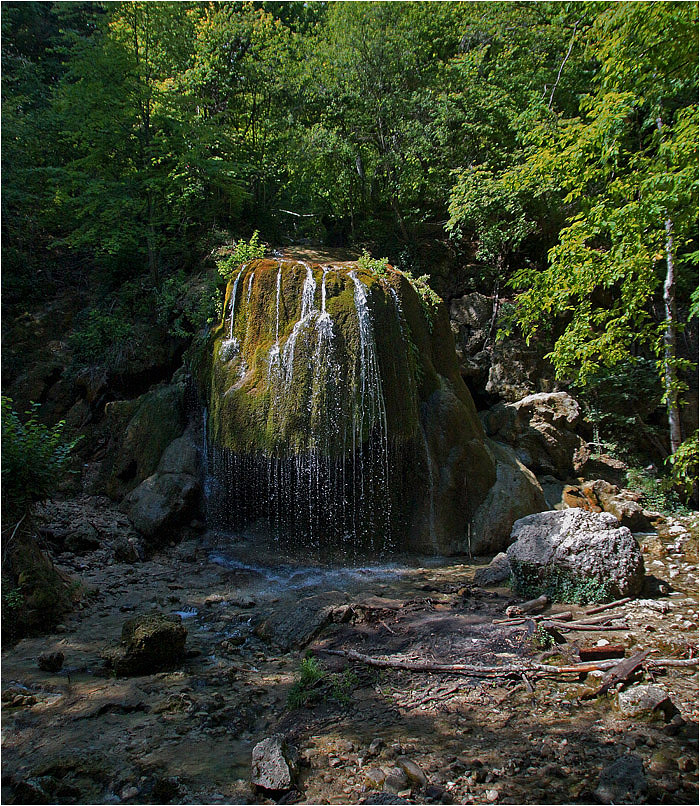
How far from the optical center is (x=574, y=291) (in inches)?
263

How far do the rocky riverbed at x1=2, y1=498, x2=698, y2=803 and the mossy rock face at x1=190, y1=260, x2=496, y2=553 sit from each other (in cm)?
206

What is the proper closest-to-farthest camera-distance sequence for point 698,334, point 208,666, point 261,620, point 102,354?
point 208,666, point 261,620, point 102,354, point 698,334

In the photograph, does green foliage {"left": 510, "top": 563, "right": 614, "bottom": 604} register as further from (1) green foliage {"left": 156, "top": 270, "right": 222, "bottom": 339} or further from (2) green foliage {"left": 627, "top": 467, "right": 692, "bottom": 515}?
(1) green foliage {"left": 156, "top": 270, "right": 222, "bottom": 339}

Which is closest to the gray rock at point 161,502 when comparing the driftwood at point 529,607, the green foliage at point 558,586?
the green foliage at point 558,586

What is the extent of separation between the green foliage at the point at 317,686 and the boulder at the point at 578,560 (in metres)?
2.62

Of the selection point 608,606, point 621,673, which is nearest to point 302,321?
point 608,606

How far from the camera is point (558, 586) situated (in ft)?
17.6

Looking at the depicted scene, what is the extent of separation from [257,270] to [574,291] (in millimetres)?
5009

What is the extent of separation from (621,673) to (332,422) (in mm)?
4888

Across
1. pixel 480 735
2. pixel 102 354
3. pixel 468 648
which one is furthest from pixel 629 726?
pixel 102 354

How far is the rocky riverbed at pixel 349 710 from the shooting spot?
2586 millimetres

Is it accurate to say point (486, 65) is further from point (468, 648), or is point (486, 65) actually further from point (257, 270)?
point (468, 648)

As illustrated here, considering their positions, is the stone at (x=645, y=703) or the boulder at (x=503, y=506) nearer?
the stone at (x=645, y=703)

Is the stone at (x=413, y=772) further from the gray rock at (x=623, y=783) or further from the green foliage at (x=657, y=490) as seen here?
the green foliage at (x=657, y=490)
